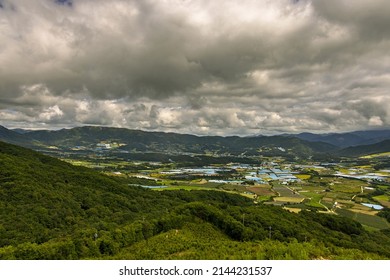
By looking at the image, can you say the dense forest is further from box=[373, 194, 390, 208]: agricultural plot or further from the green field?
box=[373, 194, 390, 208]: agricultural plot

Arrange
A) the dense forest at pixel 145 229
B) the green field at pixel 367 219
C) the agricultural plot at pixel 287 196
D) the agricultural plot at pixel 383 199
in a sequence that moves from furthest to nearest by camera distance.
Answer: the agricultural plot at pixel 287 196
the agricultural plot at pixel 383 199
the green field at pixel 367 219
the dense forest at pixel 145 229

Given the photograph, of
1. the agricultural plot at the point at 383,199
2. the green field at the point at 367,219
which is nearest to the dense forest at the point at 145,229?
the green field at the point at 367,219

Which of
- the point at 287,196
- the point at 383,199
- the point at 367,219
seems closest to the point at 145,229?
the point at 367,219

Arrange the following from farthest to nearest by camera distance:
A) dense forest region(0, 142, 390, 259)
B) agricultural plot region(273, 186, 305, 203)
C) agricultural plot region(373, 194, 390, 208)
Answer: agricultural plot region(273, 186, 305, 203)
agricultural plot region(373, 194, 390, 208)
dense forest region(0, 142, 390, 259)

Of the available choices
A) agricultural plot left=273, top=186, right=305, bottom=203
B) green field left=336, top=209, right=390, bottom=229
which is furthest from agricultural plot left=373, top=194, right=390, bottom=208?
agricultural plot left=273, top=186, right=305, bottom=203

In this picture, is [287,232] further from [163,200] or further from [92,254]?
[163,200]

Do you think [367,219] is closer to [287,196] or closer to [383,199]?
[287,196]

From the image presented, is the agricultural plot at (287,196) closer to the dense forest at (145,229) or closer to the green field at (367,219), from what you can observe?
the dense forest at (145,229)

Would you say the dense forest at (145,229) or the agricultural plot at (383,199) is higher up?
the dense forest at (145,229)

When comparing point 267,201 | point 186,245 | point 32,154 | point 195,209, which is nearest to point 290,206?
point 267,201
